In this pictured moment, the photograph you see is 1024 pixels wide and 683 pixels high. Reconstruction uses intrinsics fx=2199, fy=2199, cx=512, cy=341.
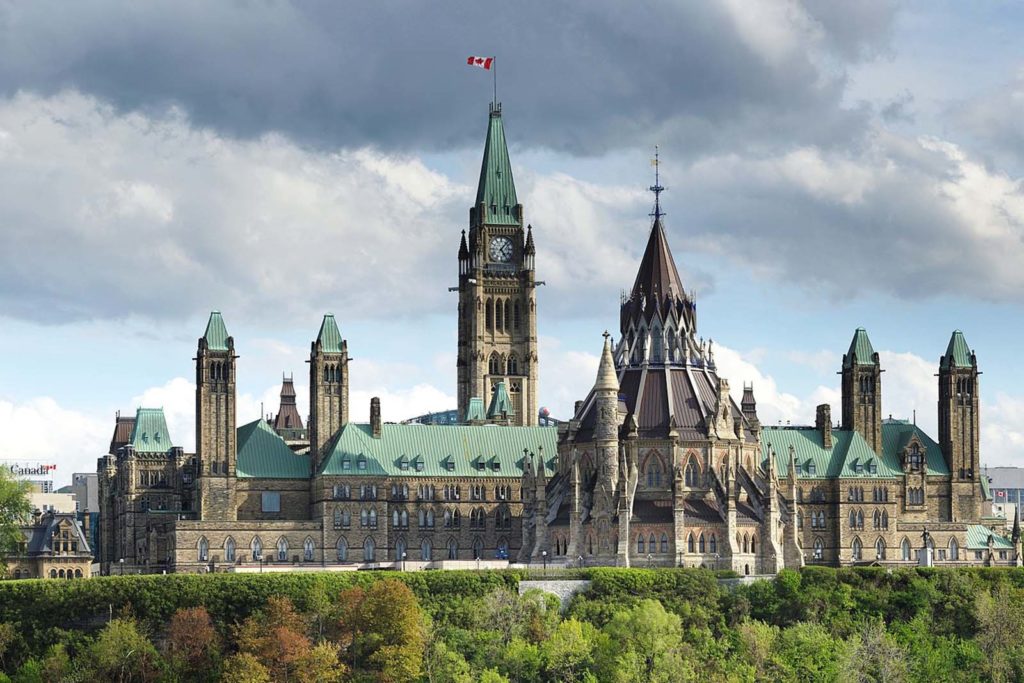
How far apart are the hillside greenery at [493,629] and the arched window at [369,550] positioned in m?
27.9

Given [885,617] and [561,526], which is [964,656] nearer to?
[885,617]

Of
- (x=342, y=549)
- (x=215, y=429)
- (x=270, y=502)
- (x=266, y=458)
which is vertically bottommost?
(x=342, y=549)

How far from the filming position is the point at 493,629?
15638 centimetres

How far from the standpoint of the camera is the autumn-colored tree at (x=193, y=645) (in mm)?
150125

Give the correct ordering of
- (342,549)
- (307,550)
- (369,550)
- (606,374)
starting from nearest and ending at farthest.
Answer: (606,374)
(307,550)
(342,549)
(369,550)

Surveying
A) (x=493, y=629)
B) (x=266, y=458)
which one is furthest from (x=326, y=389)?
(x=493, y=629)

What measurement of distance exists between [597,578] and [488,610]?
11.0 m

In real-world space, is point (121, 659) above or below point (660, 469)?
below

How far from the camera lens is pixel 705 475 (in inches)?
7052

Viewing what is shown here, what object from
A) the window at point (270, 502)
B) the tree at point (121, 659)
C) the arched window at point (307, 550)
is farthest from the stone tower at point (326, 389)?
the tree at point (121, 659)

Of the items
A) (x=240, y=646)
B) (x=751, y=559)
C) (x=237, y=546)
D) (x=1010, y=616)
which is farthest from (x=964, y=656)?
(x=237, y=546)

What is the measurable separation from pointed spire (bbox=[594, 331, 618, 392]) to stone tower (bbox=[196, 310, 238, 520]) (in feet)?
115

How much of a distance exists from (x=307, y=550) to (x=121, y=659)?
139 feet

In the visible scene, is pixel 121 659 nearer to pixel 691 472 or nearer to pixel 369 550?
pixel 369 550
